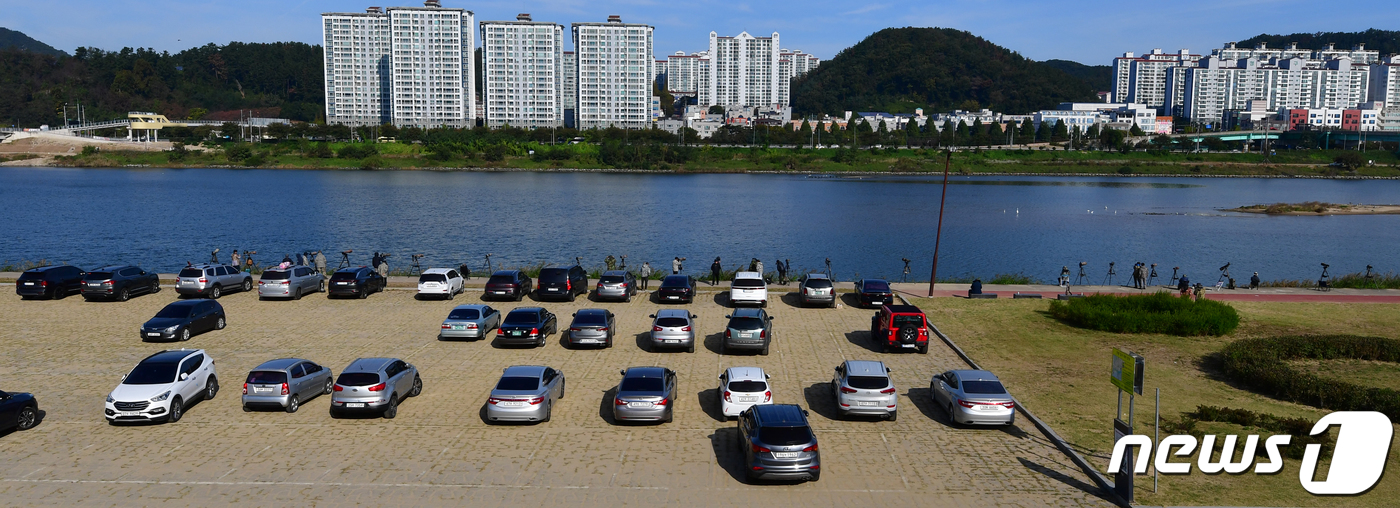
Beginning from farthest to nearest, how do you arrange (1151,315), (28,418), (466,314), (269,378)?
(1151,315)
(466,314)
(269,378)
(28,418)

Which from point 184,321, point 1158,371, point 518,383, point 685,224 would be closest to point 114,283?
point 184,321

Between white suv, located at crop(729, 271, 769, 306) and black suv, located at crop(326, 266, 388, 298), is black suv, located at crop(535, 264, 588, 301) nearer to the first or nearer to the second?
white suv, located at crop(729, 271, 769, 306)

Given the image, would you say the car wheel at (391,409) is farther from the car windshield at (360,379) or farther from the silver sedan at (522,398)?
the silver sedan at (522,398)

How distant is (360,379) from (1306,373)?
75.1 ft

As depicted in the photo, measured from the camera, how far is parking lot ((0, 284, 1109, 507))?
14.8 meters

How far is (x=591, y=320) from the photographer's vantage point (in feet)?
86.1

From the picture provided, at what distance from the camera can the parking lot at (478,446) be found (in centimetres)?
1477

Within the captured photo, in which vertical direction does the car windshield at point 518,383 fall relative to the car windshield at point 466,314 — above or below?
above

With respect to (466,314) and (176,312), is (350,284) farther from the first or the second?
(466,314)

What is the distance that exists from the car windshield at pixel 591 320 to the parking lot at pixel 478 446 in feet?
2.82

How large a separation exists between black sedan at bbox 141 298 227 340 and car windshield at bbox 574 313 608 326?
11515 millimetres

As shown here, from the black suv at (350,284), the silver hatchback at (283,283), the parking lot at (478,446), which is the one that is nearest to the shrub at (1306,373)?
the parking lot at (478,446)

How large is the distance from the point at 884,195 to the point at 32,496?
106913 mm

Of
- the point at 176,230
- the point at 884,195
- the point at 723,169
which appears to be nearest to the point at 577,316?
the point at 176,230
